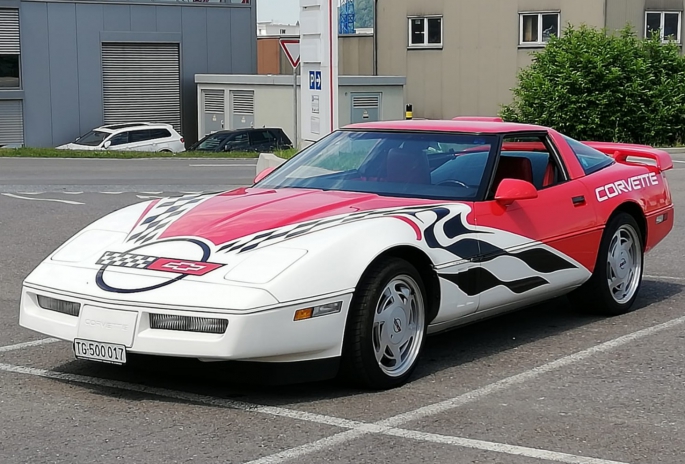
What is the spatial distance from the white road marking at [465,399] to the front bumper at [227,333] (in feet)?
1.70

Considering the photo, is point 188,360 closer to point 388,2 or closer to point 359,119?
point 359,119

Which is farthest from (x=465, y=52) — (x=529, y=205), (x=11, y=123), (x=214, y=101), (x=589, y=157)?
(x=529, y=205)

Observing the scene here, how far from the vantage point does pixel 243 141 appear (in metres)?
34.2

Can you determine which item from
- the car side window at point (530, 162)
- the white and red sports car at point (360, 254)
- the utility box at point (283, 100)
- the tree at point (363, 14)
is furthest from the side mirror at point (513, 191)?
the tree at point (363, 14)

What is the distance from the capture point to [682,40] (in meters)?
44.3

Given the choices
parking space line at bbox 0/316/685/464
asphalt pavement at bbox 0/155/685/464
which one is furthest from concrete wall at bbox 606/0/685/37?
parking space line at bbox 0/316/685/464

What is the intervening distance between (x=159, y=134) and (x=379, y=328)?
31097 mm

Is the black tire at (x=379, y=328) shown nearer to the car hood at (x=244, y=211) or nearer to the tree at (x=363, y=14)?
the car hood at (x=244, y=211)

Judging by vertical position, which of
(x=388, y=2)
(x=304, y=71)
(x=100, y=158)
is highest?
(x=388, y=2)

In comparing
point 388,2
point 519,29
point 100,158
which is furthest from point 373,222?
point 388,2

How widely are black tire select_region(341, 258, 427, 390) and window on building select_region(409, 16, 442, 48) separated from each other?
136ft

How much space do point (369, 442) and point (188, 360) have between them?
1349 millimetres

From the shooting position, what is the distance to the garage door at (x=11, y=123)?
41.4 metres

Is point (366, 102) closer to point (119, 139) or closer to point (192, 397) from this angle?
point (119, 139)
